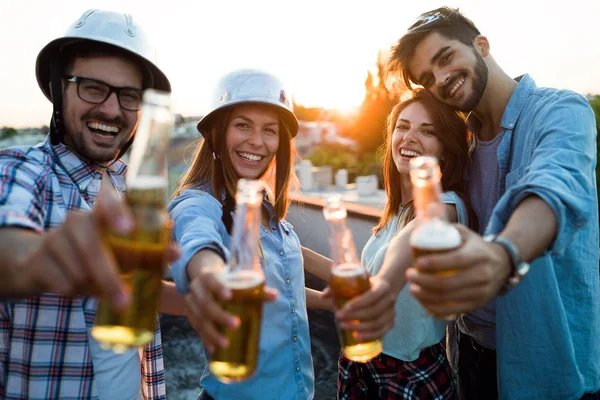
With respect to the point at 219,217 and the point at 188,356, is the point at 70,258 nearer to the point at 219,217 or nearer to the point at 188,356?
the point at 219,217

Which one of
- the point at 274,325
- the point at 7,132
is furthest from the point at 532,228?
the point at 7,132

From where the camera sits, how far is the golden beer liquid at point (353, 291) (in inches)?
59.4

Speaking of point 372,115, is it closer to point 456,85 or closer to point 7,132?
point 456,85

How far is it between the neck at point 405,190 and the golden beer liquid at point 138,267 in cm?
221

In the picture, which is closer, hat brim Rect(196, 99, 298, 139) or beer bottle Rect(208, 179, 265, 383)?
beer bottle Rect(208, 179, 265, 383)

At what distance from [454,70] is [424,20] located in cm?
47

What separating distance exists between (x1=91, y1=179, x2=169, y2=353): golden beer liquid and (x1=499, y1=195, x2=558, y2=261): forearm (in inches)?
50.3

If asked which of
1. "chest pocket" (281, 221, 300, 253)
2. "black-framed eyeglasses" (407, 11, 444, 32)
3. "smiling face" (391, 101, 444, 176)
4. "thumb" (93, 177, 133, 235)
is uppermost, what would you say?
"black-framed eyeglasses" (407, 11, 444, 32)

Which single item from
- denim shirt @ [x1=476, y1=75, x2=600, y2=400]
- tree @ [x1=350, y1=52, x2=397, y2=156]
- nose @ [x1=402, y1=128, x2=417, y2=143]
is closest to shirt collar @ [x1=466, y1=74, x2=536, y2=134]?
denim shirt @ [x1=476, y1=75, x2=600, y2=400]

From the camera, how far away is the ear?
2871mm

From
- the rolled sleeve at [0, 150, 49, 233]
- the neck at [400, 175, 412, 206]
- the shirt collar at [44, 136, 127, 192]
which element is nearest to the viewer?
the rolled sleeve at [0, 150, 49, 233]

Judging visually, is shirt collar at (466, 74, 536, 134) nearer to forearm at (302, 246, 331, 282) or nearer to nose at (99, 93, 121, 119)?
forearm at (302, 246, 331, 282)

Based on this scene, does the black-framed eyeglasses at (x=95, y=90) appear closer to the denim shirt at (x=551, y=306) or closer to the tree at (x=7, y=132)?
the denim shirt at (x=551, y=306)

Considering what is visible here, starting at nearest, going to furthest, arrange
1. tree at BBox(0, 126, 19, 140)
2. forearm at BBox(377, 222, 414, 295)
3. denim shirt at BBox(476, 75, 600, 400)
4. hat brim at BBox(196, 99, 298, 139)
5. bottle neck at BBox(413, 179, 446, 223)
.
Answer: bottle neck at BBox(413, 179, 446, 223)
forearm at BBox(377, 222, 414, 295)
denim shirt at BBox(476, 75, 600, 400)
hat brim at BBox(196, 99, 298, 139)
tree at BBox(0, 126, 19, 140)
